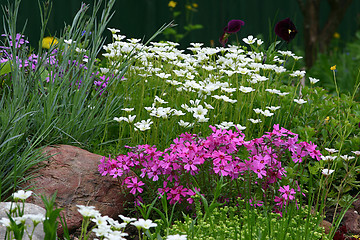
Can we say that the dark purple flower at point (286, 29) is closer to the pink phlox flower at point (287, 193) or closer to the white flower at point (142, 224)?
the pink phlox flower at point (287, 193)

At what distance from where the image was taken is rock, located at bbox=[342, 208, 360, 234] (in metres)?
3.31

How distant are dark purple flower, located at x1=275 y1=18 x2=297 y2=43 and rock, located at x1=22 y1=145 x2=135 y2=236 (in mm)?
2188

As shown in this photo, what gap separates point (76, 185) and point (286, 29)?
2509mm

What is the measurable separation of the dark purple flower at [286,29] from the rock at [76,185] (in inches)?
86.1

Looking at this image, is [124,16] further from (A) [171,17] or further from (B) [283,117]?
(B) [283,117]

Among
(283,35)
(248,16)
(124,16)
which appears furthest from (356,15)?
(283,35)

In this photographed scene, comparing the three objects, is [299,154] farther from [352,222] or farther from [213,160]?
[352,222]

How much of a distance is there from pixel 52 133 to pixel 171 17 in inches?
252

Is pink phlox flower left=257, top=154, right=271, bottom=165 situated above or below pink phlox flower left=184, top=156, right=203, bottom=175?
above

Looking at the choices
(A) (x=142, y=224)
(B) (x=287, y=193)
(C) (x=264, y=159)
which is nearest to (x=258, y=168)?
(C) (x=264, y=159)

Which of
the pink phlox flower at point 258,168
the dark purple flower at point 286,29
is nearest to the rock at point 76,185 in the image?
the pink phlox flower at point 258,168

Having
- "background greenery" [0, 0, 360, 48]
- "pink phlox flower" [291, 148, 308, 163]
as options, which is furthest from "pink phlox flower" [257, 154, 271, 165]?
"background greenery" [0, 0, 360, 48]

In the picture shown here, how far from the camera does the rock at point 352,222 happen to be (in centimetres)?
331

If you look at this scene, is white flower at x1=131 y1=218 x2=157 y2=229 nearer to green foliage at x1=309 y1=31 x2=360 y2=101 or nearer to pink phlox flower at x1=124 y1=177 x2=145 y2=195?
pink phlox flower at x1=124 y1=177 x2=145 y2=195
